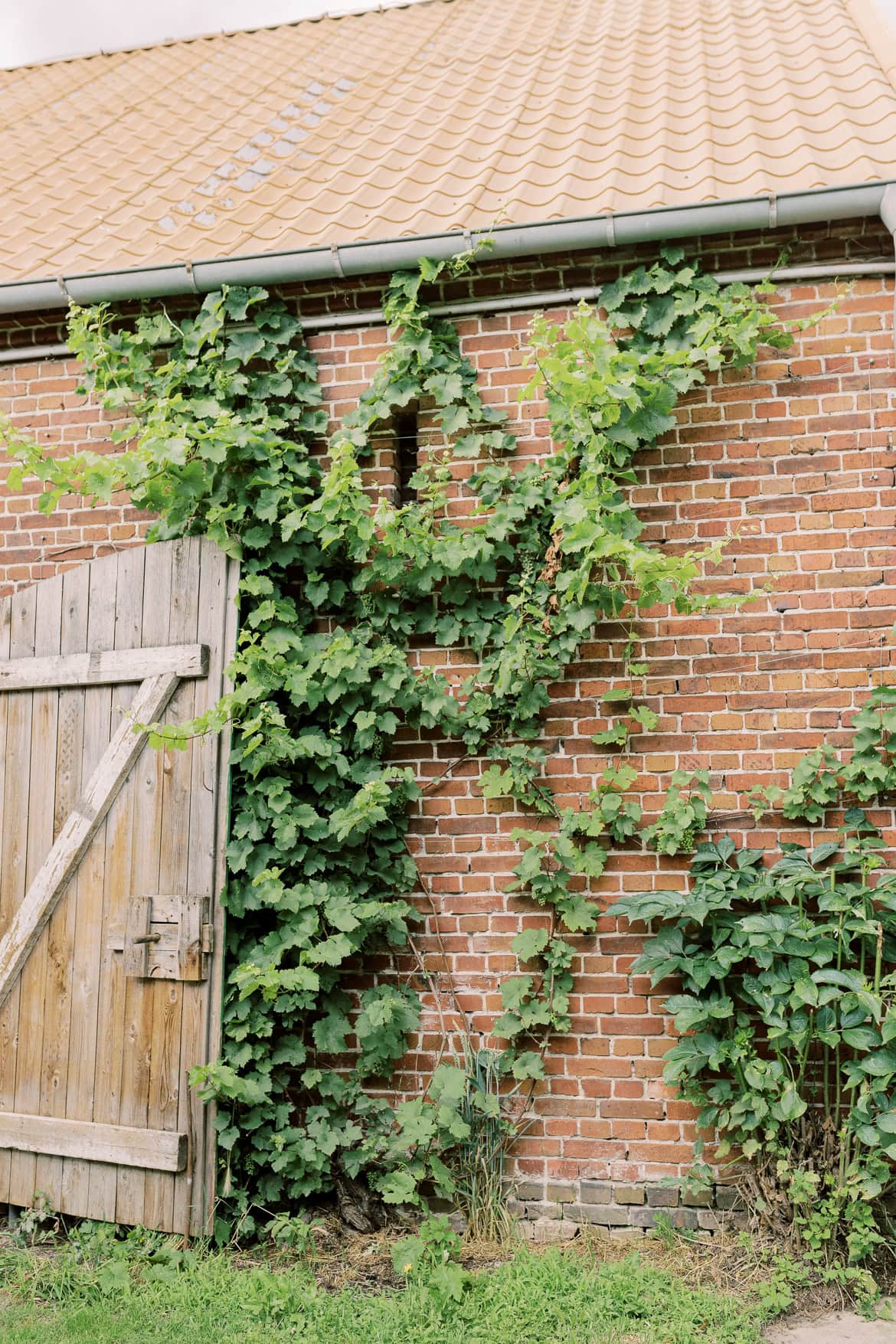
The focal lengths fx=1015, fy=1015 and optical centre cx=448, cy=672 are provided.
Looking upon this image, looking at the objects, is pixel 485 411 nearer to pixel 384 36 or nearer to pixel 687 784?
pixel 687 784

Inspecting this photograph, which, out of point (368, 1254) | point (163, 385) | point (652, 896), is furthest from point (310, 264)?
point (368, 1254)

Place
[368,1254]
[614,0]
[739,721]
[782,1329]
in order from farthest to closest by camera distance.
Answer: [614,0], [739,721], [368,1254], [782,1329]

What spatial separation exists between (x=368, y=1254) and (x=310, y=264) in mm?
3685

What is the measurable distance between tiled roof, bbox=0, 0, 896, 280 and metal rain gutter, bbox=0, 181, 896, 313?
0.10 m

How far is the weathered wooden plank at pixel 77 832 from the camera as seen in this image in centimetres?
396

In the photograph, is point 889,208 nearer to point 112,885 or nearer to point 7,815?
point 112,885

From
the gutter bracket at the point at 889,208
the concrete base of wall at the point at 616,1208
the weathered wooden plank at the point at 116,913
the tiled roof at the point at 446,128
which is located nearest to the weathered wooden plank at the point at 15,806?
the weathered wooden plank at the point at 116,913

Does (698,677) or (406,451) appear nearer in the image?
(698,677)

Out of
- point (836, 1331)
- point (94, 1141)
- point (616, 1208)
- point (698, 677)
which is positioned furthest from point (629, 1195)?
point (94, 1141)

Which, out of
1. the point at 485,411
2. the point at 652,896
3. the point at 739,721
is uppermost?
the point at 485,411

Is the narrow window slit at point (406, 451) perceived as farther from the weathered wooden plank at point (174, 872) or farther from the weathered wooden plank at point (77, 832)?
the weathered wooden plank at point (77, 832)

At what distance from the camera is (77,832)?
13.2ft

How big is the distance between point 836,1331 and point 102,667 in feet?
11.2

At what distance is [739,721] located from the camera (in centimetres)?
376
